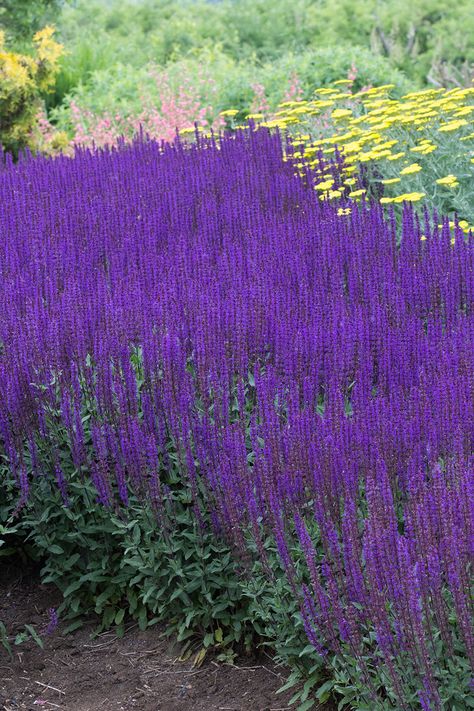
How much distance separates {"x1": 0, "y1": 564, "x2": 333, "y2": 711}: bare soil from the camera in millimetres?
3775

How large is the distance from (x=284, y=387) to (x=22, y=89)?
8.26 metres

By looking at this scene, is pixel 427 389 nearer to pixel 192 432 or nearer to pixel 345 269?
pixel 192 432

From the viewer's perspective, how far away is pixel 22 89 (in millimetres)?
11352

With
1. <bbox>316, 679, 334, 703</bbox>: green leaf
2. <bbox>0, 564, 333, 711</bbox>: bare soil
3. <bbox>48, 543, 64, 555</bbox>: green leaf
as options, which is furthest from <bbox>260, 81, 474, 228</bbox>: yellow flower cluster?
<bbox>316, 679, 334, 703</bbox>: green leaf

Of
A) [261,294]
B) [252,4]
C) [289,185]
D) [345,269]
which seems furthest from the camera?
[252,4]

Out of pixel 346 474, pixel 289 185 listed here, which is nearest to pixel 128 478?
pixel 346 474

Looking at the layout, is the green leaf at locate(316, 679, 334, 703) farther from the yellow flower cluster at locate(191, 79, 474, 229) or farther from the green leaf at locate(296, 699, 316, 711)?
the yellow flower cluster at locate(191, 79, 474, 229)

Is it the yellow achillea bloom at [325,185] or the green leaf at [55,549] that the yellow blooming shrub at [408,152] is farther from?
the green leaf at [55,549]

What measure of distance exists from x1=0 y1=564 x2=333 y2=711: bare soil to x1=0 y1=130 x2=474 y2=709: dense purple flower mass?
1.99 ft

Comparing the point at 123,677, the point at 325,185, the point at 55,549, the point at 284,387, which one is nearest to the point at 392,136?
the point at 325,185

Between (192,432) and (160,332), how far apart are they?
658mm

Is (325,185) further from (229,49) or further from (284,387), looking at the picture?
(229,49)

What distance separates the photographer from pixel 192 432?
3930 mm

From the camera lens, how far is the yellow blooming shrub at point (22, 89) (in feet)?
36.7
